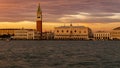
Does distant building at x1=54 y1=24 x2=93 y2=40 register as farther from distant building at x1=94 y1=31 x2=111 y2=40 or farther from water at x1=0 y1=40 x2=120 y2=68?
water at x1=0 y1=40 x2=120 y2=68

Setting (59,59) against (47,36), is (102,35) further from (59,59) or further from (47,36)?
(59,59)

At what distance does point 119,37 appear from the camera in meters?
190

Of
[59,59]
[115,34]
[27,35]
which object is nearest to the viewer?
[59,59]

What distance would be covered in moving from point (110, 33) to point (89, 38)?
13024 mm

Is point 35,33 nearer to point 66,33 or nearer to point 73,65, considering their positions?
point 66,33

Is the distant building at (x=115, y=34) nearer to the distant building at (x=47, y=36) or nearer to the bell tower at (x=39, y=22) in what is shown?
the distant building at (x=47, y=36)

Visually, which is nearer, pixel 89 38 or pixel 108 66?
pixel 108 66

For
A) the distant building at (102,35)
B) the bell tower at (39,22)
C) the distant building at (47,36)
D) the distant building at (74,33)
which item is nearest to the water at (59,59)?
the distant building at (74,33)

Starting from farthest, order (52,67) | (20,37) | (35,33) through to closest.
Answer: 1. (20,37)
2. (35,33)
3. (52,67)

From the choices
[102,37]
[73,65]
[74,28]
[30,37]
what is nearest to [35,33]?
[30,37]

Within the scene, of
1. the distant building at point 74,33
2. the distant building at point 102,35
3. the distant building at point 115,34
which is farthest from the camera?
the distant building at point 115,34

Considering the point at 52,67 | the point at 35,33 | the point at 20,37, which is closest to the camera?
the point at 52,67

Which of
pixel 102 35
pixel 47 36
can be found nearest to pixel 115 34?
pixel 102 35

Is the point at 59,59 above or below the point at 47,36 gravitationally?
below
